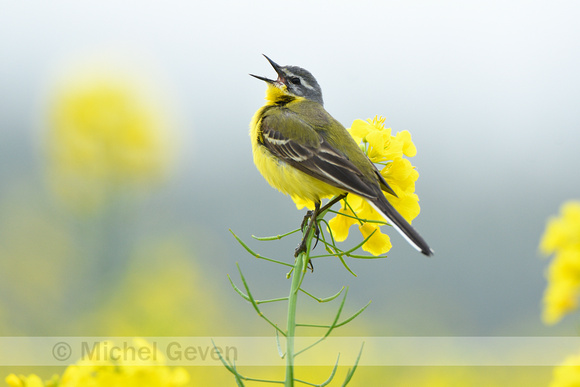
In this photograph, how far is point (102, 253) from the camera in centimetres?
708

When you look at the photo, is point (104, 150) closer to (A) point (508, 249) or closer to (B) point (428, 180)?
(A) point (508, 249)

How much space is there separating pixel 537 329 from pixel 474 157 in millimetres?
83830

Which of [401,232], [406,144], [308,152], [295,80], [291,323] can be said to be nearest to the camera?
[291,323]

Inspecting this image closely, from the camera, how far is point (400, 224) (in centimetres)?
274

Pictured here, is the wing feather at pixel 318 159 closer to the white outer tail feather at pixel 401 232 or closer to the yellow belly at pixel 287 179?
the yellow belly at pixel 287 179

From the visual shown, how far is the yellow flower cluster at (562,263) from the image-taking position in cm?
113

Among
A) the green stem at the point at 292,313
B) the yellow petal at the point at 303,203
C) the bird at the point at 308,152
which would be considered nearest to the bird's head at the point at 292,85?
the bird at the point at 308,152

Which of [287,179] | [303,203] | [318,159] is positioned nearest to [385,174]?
[303,203]

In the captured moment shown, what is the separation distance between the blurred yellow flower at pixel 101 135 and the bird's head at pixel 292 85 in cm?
430

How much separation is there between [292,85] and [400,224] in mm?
2215

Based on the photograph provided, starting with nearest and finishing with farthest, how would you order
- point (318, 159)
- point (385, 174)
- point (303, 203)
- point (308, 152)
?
point (385, 174), point (303, 203), point (318, 159), point (308, 152)

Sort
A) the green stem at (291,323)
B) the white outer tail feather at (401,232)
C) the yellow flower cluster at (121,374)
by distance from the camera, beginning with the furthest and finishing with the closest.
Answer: the white outer tail feather at (401,232)
the green stem at (291,323)
the yellow flower cluster at (121,374)

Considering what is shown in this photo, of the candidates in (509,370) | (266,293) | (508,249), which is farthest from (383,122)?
(508,249)

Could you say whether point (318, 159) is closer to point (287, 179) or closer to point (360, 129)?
point (287, 179)
